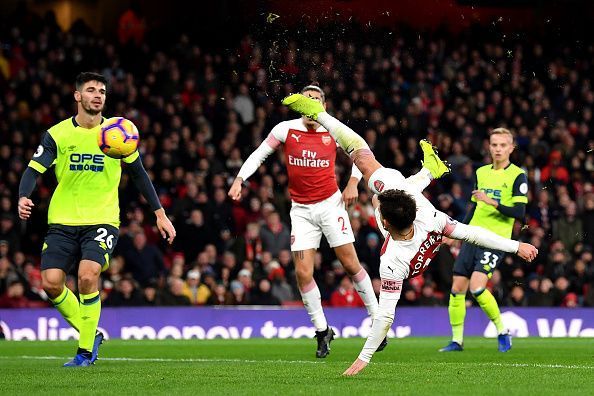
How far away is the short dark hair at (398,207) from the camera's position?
356 inches

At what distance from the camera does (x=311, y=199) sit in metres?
12.6

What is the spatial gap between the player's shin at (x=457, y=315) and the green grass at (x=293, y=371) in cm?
21

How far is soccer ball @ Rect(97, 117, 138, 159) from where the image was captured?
10.7 metres

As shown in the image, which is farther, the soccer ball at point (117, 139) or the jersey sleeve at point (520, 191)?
the jersey sleeve at point (520, 191)

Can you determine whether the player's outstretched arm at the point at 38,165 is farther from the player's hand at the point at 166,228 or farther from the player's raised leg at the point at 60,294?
the player's hand at the point at 166,228

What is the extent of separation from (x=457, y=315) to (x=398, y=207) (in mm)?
4891

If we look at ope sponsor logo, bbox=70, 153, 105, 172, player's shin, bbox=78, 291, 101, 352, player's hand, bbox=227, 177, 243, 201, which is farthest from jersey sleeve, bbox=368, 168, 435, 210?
player's shin, bbox=78, 291, 101, 352

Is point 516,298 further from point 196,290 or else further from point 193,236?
point 193,236

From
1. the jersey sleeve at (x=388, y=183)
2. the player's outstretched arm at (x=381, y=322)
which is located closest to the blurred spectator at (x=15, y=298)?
the jersey sleeve at (x=388, y=183)

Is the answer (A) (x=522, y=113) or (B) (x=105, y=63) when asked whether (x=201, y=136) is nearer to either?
(B) (x=105, y=63)

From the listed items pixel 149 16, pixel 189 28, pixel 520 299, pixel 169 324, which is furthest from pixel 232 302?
pixel 149 16

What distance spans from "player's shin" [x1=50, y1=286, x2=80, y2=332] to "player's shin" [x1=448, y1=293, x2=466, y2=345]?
15.2 ft

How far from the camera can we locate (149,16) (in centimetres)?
2720

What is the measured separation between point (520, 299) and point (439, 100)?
565cm
